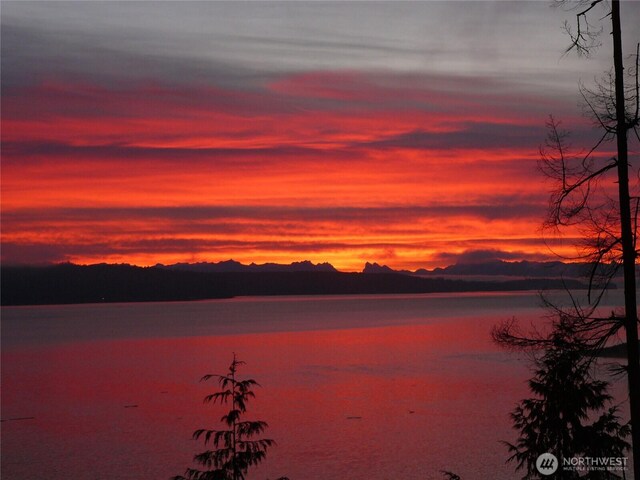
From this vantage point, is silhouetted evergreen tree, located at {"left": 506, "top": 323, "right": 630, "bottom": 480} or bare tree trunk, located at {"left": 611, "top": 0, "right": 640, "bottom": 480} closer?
bare tree trunk, located at {"left": 611, "top": 0, "right": 640, "bottom": 480}

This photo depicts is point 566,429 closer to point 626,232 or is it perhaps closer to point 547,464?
point 547,464

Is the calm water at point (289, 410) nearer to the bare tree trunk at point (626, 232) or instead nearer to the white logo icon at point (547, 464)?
the white logo icon at point (547, 464)

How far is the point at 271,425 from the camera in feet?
166

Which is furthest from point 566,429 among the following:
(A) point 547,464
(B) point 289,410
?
(B) point 289,410

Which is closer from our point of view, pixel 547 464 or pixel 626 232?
pixel 626 232

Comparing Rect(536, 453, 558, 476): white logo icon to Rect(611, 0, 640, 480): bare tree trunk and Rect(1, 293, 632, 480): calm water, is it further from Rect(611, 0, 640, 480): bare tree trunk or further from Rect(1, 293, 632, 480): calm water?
Rect(1, 293, 632, 480): calm water

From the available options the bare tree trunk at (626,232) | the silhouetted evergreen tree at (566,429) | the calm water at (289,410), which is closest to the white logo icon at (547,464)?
the silhouetted evergreen tree at (566,429)

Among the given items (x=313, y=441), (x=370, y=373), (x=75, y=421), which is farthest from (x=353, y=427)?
(x=370, y=373)

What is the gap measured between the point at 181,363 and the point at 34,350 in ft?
132

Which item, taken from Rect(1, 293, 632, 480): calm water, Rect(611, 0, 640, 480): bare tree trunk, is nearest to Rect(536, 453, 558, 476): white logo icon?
Rect(611, 0, 640, 480): bare tree trunk

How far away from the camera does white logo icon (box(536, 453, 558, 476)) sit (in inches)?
675

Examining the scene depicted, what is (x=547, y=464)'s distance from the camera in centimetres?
1723

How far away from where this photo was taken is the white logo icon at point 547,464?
17141 millimetres

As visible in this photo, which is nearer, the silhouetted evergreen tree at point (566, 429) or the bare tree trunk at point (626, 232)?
the bare tree trunk at point (626, 232)
